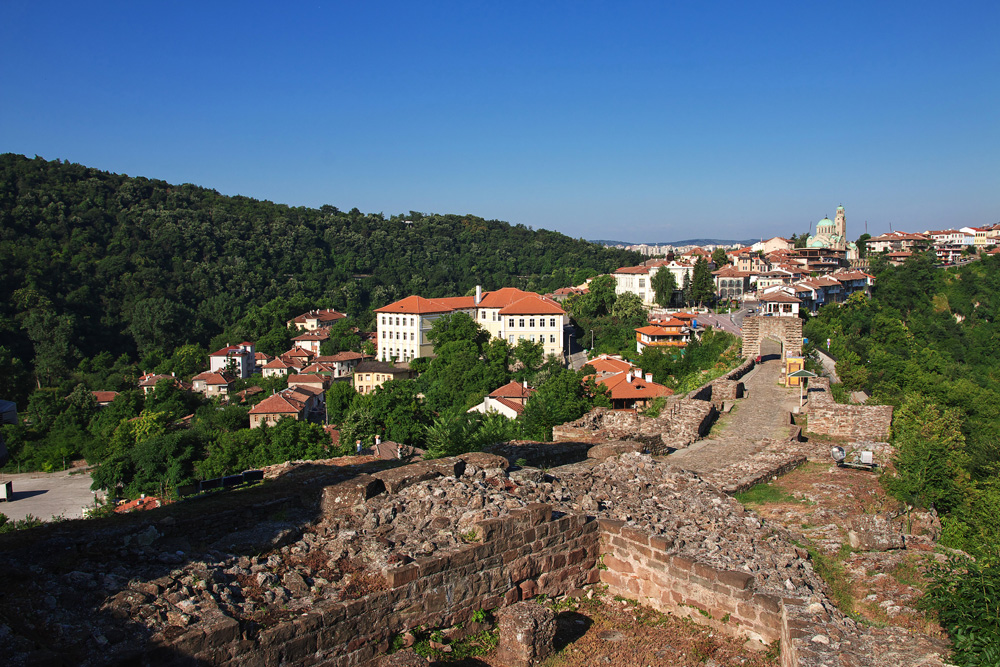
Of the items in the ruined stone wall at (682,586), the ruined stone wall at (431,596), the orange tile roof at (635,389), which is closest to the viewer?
the ruined stone wall at (431,596)

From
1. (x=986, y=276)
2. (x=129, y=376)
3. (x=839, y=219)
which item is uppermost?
(x=839, y=219)

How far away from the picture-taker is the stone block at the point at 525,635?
5.43m

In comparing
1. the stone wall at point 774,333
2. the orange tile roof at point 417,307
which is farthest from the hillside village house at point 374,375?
the stone wall at point 774,333

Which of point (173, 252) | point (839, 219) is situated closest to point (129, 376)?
point (173, 252)

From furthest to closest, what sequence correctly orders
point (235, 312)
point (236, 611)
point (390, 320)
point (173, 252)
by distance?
point (173, 252), point (235, 312), point (390, 320), point (236, 611)

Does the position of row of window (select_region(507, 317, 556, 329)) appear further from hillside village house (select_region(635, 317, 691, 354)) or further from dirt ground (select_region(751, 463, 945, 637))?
dirt ground (select_region(751, 463, 945, 637))

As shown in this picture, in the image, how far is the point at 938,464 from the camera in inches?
402

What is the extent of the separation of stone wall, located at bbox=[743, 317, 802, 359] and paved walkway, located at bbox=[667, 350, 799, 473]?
3078mm

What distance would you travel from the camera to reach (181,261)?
82.8 metres

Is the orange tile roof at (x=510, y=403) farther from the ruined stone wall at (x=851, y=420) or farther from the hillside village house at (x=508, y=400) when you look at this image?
the ruined stone wall at (x=851, y=420)

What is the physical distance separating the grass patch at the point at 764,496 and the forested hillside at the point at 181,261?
5858cm

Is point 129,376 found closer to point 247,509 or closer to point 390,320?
point 390,320

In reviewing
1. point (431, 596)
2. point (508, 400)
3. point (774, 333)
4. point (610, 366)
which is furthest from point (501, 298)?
point (431, 596)

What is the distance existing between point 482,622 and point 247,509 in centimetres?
278
